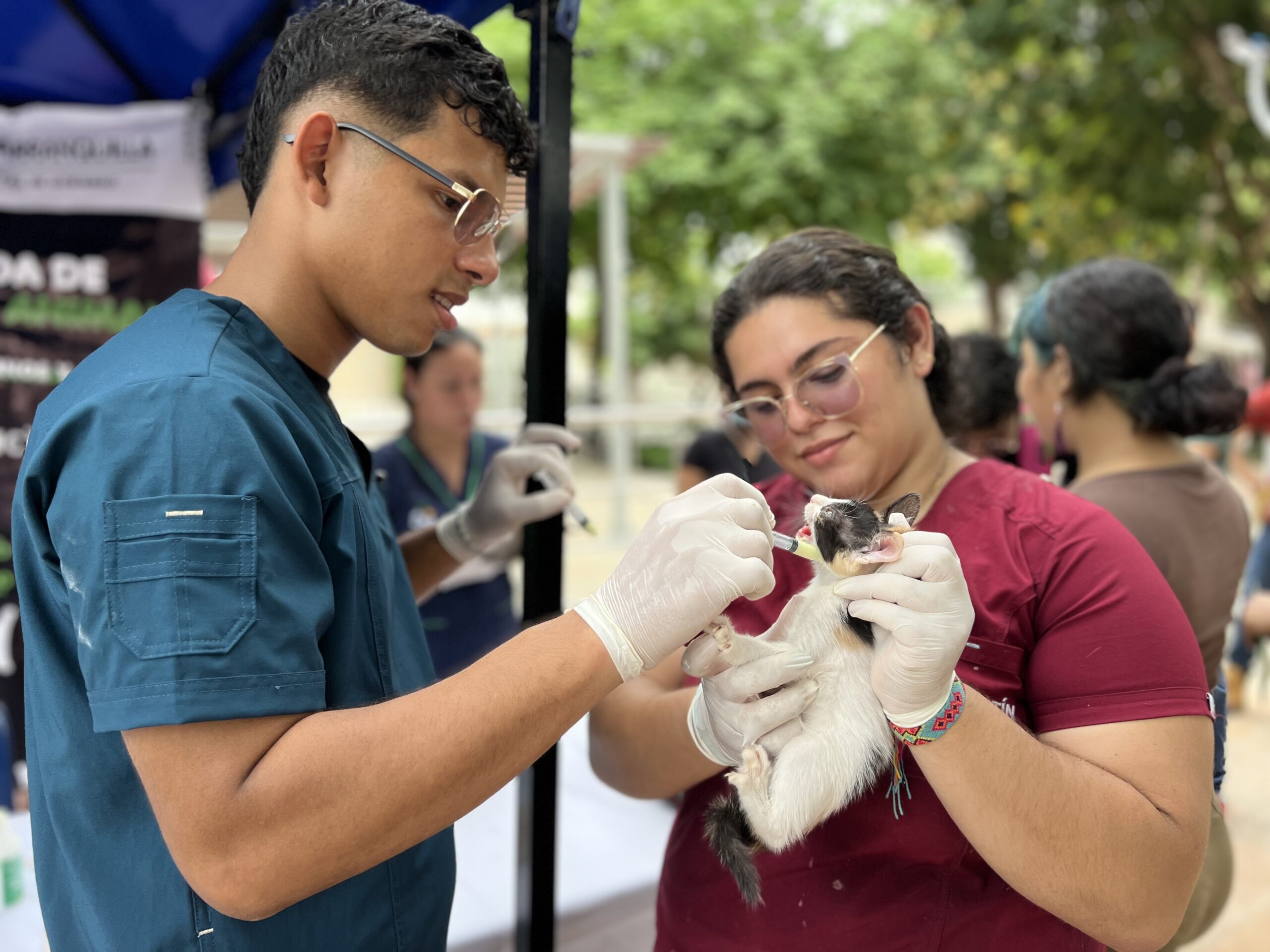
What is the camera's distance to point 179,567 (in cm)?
97

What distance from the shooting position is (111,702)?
37.9 inches

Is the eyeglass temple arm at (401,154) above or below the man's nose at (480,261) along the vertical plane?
above

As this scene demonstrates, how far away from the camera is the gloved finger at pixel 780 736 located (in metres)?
1.34

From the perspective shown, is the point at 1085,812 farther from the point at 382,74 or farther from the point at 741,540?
the point at 382,74

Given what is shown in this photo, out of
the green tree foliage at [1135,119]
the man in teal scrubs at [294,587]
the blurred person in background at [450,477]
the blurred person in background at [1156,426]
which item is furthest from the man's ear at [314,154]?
the green tree foliage at [1135,119]

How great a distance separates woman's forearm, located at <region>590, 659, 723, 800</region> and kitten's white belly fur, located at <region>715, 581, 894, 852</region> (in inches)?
9.9

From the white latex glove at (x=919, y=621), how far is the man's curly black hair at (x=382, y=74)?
88cm

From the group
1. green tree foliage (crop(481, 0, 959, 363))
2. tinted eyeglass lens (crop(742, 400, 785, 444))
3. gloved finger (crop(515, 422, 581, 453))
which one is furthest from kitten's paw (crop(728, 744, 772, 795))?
green tree foliage (crop(481, 0, 959, 363))

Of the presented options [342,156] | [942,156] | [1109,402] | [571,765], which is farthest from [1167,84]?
[342,156]

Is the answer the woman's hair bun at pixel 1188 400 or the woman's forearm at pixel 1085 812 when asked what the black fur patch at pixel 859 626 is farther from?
the woman's hair bun at pixel 1188 400

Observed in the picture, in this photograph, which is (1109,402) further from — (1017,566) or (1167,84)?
(1167,84)

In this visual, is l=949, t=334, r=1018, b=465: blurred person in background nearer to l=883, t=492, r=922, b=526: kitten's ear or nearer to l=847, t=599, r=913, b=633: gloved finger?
l=883, t=492, r=922, b=526: kitten's ear

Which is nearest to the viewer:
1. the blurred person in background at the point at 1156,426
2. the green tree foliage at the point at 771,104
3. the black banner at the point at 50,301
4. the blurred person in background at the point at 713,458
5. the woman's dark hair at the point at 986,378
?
the blurred person in background at the point at 1156,426

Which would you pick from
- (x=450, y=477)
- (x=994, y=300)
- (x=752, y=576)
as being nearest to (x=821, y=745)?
(x=752, y=576)
